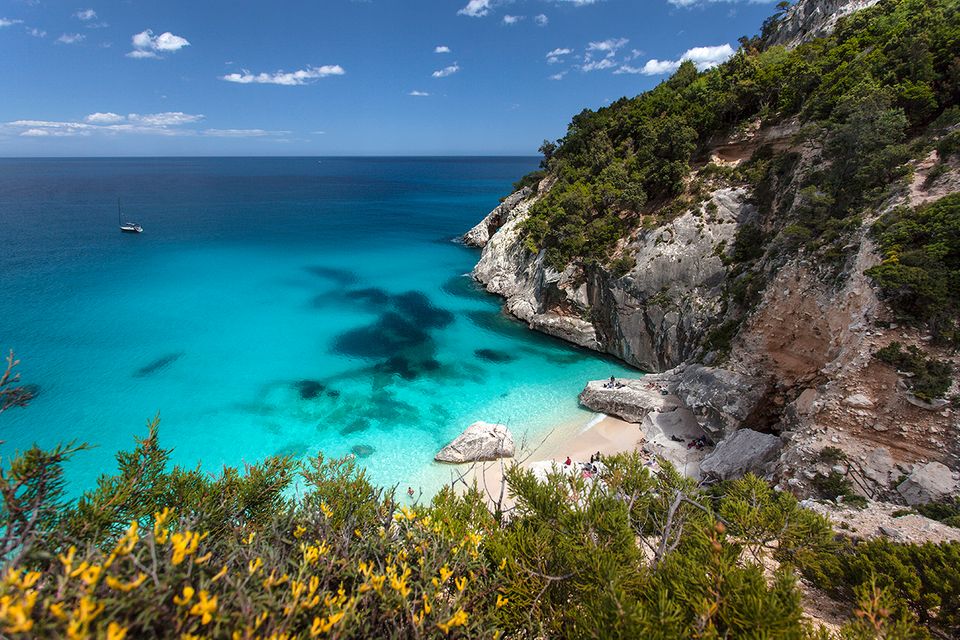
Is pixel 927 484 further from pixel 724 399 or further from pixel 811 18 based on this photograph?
pixel 811 18

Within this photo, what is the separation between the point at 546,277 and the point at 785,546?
22.9 m

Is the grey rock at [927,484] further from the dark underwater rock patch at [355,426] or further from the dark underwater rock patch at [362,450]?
the dark underwater rock patch at [355,426]

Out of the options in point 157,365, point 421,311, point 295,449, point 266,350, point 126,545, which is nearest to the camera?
point 126,545

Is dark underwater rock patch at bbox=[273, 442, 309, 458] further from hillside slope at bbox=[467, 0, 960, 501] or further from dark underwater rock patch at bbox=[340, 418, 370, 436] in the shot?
hillside slope at bbox=[467, 0, 960, 501]

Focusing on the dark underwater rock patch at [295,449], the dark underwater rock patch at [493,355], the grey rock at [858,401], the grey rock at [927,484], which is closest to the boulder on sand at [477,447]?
the dark underwater rock patch at [295,449]

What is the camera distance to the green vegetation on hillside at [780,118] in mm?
15031

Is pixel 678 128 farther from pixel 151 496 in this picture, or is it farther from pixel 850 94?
pixel 151 496

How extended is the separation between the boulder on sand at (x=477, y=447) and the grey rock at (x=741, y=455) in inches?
311

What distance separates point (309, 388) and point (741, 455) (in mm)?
21054

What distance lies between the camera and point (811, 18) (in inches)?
1152

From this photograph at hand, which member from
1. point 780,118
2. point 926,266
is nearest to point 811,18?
point 780,118

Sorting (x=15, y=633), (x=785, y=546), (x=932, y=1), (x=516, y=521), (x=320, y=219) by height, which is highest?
(x=932, y=1)

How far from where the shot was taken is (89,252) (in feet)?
145

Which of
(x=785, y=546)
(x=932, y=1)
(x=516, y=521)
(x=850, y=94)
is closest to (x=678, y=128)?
(x=850, y=94)
